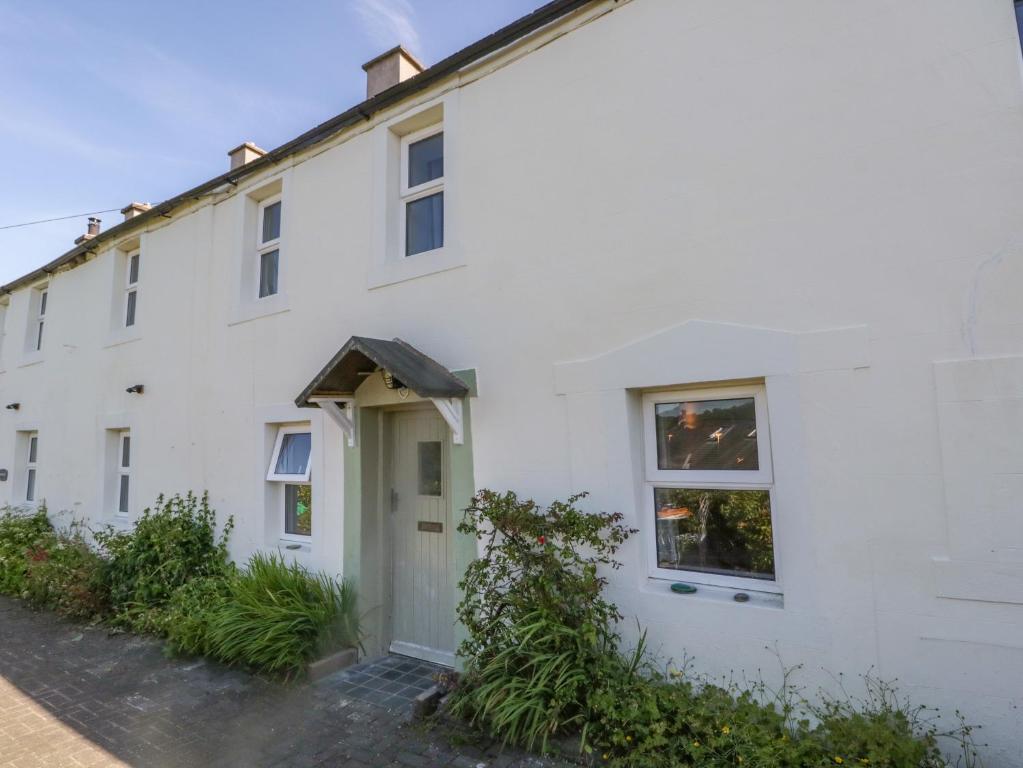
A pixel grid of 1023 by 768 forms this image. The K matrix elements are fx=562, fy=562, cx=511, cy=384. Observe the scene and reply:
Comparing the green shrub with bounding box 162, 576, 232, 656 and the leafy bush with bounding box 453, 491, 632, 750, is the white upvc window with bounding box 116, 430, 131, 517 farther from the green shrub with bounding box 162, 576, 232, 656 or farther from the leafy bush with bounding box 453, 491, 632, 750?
the leafy bush with bounding box 453, 491, 632, 750

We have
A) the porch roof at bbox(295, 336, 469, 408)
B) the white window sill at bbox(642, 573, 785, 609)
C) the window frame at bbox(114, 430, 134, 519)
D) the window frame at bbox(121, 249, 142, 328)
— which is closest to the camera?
the white window sill at bbox(642, 573, 785, 609)

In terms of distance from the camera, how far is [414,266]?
5.33 meters

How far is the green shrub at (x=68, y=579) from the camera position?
6.80 metres

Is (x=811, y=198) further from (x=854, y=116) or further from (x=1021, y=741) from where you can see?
(x=1021, y=741)

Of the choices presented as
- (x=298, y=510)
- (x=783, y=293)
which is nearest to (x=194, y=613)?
(x=298, y=510)

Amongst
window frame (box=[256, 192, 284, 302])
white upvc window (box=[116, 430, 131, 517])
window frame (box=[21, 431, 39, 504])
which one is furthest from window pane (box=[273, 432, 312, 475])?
window frame (box=[21, 431, 39, 504])

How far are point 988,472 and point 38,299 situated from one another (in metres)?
14.8

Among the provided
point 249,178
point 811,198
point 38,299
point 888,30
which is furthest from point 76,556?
point 888,30

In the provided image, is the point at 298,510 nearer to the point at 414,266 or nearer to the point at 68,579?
the point at 414,266

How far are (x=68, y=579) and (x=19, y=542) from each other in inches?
116

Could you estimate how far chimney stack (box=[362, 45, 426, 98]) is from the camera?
621cm

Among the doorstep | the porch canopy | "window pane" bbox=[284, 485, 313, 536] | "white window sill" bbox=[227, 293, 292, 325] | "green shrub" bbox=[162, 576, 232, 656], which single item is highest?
"white window sill" bbox=[227, 293, 292, 325]

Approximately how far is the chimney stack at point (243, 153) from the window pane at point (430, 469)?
5164 mm

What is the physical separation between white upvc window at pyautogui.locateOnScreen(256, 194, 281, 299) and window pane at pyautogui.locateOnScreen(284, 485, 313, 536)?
8.04ft
